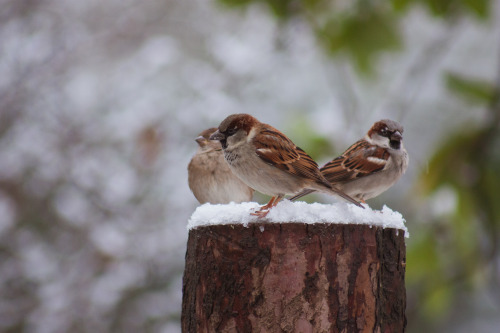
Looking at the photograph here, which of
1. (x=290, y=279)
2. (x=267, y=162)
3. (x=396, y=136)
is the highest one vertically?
(x=396, y=136)

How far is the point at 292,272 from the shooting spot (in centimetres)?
217

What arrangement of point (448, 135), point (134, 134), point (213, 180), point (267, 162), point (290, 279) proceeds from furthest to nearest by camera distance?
point (134, 134) < point (448, 135) < point (213, 180) < point (267, 162) < point (290, 279)

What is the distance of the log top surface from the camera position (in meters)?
2.23

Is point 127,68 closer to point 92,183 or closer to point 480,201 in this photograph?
point 92,183

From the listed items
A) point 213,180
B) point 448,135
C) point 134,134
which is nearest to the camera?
point 213,180

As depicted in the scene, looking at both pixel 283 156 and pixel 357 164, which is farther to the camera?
pixel 357 164

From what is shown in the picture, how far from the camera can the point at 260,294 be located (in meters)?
2.18

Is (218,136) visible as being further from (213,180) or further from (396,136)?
(396,136)

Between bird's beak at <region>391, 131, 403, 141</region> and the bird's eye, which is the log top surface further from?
bird's beak at <region>391, 131, 403, 141</region>

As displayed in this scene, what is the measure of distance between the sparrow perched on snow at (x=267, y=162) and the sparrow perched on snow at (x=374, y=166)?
0.35m

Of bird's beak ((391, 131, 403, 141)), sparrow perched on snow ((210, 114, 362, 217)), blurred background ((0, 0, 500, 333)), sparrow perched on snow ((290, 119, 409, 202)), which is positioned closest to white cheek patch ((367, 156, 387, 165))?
sparrow perched on snow ((290, 119, 409, 202))

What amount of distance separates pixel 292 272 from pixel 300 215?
225 mm

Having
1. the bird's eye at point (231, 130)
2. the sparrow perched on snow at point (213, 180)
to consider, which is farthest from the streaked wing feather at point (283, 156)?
the sparrow perched on snow at point (213, 180)

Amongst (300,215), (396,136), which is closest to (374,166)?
(396,136)
